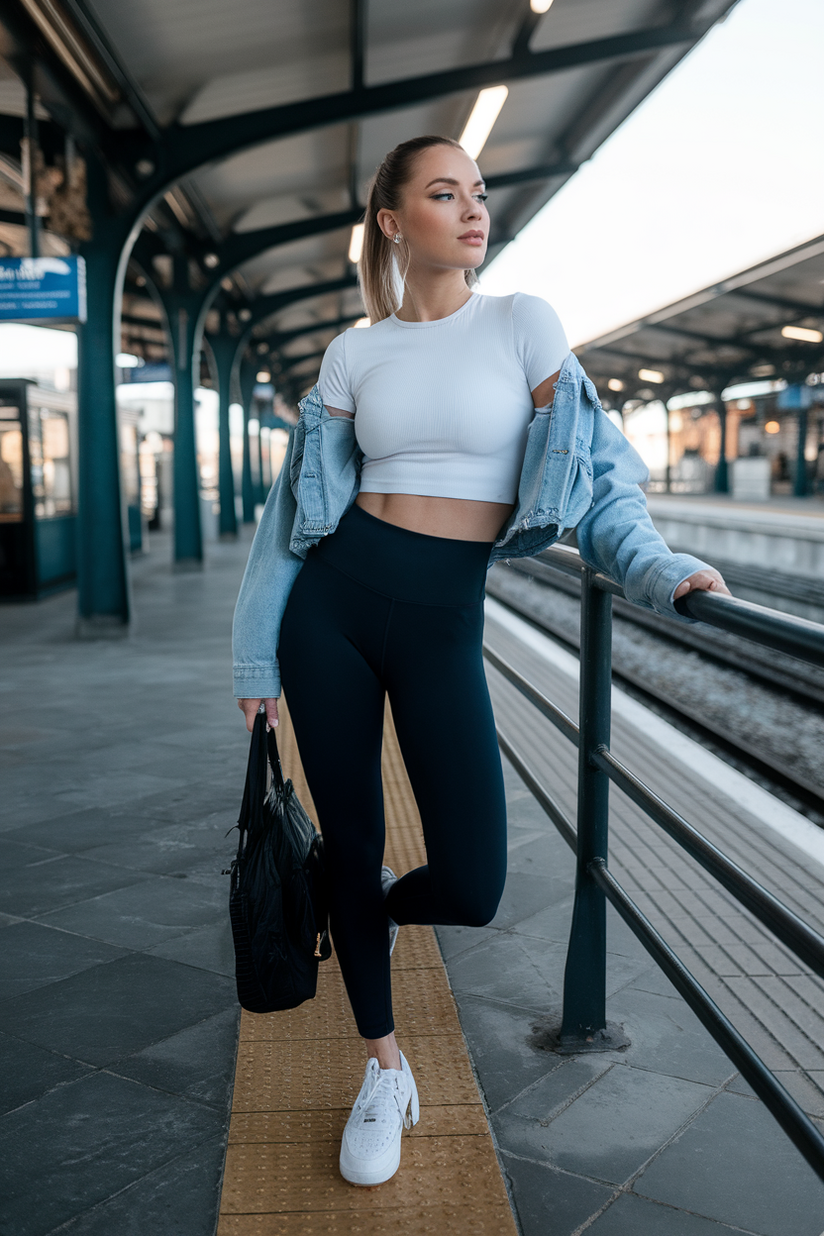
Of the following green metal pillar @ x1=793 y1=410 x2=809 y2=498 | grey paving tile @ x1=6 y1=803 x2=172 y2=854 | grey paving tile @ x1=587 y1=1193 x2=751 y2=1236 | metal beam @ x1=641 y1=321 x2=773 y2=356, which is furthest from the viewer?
green metal pillar @ x1=793 y1=410 x2=809 y2=498

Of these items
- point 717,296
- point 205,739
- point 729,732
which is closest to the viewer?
point 205,739

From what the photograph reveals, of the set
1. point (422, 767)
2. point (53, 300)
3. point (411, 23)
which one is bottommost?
point (422, 767)

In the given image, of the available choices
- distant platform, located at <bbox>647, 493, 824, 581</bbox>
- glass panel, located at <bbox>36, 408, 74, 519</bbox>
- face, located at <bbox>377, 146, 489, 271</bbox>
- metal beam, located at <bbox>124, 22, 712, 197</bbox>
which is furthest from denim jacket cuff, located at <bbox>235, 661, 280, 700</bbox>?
distant platform, located at <bbox>647, 493, 824, 581</bbox>

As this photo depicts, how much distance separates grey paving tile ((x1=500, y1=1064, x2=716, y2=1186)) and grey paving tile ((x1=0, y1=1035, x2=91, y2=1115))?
37.8 inches

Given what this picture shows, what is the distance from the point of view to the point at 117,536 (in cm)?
925

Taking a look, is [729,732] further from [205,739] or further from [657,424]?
[657,424]

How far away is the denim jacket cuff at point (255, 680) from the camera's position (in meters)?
1.91

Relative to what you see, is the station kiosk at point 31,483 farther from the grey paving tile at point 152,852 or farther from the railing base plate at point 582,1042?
the railing base plate at point 582,1042

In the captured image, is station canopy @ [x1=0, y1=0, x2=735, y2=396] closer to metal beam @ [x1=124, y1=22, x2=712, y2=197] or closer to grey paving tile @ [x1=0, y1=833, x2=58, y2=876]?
metal beam @ [x1=124, y1=22, x2=712, y2=197]

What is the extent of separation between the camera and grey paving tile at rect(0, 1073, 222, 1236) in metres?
1.83

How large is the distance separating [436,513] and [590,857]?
927 millimetres

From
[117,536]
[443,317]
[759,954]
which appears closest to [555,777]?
[759,954]

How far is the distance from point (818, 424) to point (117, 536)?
29021 mm

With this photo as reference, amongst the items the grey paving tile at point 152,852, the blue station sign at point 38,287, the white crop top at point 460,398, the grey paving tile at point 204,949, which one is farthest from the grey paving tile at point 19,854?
the blue station sign at point 38,287
